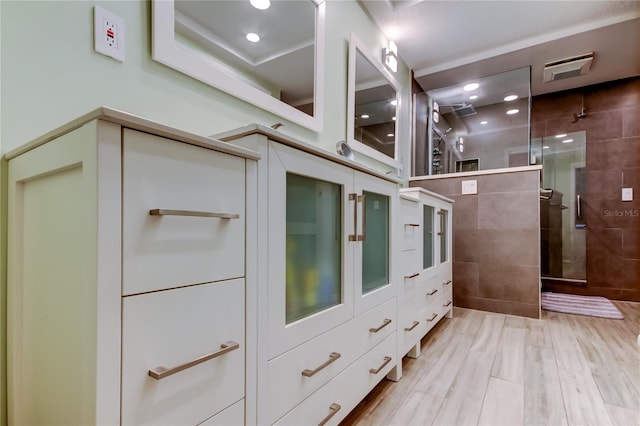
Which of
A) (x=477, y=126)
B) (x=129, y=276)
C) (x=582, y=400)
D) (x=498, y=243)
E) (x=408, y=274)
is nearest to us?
(x=129, y=276)

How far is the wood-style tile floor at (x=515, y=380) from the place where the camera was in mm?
1200

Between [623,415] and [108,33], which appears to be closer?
[108,33]

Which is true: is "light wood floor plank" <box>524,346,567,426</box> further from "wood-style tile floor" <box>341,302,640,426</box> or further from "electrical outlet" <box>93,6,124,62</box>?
"electrical outlet" <box>93,6,124,62</box>

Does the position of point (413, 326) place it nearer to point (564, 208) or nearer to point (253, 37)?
point (253, 37)

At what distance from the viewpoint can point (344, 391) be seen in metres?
1.06

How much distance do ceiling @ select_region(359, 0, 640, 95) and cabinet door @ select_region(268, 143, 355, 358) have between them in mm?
1747

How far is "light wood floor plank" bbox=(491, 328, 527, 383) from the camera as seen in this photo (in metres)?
1.52

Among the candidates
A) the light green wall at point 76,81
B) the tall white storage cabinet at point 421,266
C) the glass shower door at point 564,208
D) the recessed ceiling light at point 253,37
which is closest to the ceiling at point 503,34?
the glass shower door at point 564,208

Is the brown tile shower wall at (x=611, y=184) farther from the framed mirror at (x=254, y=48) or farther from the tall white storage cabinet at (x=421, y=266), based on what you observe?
the framed mirror at (x=254, y=48)

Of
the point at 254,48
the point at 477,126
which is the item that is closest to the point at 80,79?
the point at 254,48

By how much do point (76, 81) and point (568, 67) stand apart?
3705 millimetres

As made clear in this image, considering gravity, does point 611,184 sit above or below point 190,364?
above

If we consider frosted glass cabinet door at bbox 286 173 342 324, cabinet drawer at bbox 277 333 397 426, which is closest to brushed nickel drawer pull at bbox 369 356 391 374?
cabinet drawer at bbox 277 333 397 426

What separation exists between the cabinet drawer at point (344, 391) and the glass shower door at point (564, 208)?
Answer: 3063mm
